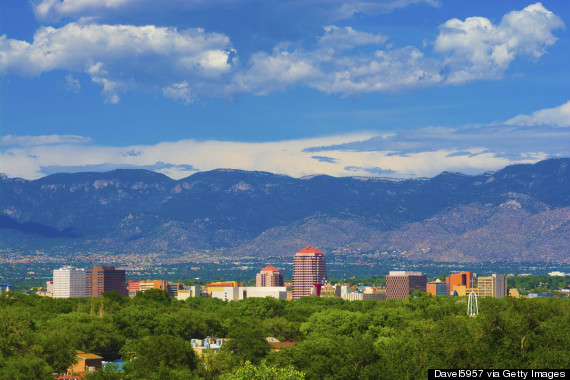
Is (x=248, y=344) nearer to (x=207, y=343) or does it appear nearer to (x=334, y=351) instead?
(x=207, y=343)

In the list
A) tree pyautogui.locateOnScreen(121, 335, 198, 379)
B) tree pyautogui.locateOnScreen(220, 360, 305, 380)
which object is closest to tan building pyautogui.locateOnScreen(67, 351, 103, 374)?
tree pyautogui.locateOnScreen(121, 335, 198, 379)

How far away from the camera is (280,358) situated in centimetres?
10238

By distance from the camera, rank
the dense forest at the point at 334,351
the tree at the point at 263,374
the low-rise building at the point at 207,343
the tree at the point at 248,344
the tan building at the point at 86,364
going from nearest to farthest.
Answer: the tree at the point at 263,374 < the dense forest at the point at 334,351 < the tan building at the point at 86,364 < the tree at the point at 248,344 < the low-rise building at the point at 207,343

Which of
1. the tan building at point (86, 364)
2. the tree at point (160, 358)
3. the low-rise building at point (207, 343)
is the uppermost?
the tree at point (160, 358)

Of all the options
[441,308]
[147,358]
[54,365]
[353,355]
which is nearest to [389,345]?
[353,355]

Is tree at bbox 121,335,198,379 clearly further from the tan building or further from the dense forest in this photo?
the tan building

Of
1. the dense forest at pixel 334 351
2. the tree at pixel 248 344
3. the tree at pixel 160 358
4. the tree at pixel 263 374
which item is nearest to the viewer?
the tree at pixel 263 374

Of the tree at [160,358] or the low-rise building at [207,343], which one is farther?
the low-rise building at [207,343]

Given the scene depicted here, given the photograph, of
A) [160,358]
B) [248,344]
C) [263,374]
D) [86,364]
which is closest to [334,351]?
[160,358]

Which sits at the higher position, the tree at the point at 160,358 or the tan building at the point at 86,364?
the tree at the point at 160,358

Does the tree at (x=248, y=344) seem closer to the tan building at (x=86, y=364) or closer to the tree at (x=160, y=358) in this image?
the tree at (x=160, y=358)

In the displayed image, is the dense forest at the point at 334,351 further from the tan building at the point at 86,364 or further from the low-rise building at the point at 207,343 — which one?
the low-rise building at the point at 207,343

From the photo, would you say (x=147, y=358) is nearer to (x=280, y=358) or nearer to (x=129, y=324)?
(x=280, y=358)

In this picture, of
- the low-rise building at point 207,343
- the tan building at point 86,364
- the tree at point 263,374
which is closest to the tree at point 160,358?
the tan building at point 86,364
